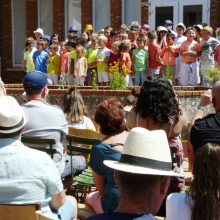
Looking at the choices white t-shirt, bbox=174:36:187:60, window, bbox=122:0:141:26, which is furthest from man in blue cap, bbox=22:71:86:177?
window, bbox=122:0:141:26

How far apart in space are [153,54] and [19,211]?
8773 mm

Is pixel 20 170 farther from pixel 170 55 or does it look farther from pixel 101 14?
pixel 101 14

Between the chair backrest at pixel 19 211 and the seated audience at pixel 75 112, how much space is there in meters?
2.86

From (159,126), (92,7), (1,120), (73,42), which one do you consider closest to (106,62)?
(73,42)

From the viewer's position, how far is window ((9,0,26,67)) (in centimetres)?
1902

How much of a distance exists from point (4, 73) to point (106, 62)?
836 centimetres

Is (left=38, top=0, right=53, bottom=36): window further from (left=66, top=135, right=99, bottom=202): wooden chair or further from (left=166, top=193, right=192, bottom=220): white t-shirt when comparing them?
(left=166, top=193, right=192, bottom=220): white t-shirt

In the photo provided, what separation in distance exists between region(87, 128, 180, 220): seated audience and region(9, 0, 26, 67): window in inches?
674

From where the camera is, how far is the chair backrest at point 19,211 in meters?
→ 3.00

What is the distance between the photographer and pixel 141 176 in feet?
7.49

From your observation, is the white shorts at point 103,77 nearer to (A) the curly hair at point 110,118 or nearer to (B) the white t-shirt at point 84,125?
(B) the white t-shirt at point 84,125

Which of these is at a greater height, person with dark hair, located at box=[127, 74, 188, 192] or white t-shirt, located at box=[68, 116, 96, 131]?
person with dark hair, located at box=[127, 74, 188, 192]

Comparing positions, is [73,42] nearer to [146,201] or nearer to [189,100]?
[189,100]

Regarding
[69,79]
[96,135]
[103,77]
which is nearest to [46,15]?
[69,79]
